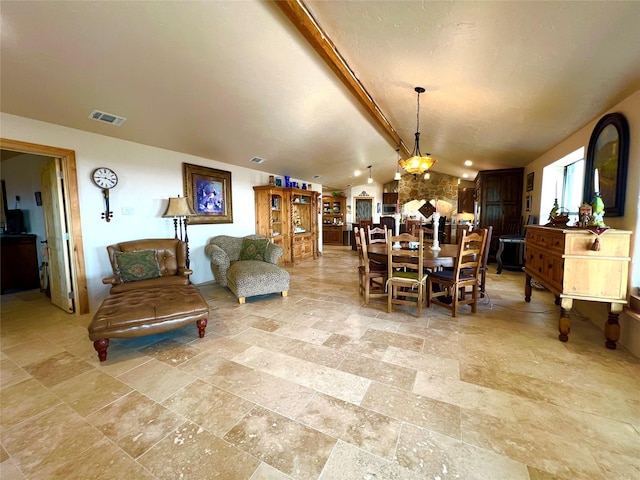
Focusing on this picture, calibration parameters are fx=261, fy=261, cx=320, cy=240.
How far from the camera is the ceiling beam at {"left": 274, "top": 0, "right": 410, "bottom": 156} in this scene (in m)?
2.04

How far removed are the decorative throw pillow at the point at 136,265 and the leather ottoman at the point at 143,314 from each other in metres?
0.37

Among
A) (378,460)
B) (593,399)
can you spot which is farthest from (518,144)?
(378,460)

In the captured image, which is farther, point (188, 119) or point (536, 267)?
point (188, 119)

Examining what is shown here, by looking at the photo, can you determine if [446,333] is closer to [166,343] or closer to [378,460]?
[378,460]

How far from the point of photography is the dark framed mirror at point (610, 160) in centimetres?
235

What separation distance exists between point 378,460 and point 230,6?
3.11 metres

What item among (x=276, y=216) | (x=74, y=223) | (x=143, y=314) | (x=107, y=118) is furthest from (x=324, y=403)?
(x=276, y=216)

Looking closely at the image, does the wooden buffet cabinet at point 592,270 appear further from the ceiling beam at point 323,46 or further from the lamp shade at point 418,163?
the ceiling beam at point 323,46

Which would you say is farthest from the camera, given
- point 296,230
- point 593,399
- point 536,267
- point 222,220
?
point 296,230

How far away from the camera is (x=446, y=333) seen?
2.69 metres

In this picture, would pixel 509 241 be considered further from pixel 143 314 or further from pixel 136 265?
pixel 136 265

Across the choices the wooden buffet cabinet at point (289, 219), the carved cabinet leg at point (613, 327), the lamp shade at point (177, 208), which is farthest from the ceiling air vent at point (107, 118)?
the carved cabinet leg at point (613, 327)

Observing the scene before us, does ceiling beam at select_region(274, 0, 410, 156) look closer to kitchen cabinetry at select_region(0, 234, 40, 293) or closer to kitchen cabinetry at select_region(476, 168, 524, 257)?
kitchen cabinetry at select_region(476, 168, 524, 257)

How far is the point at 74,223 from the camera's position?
3170mm
